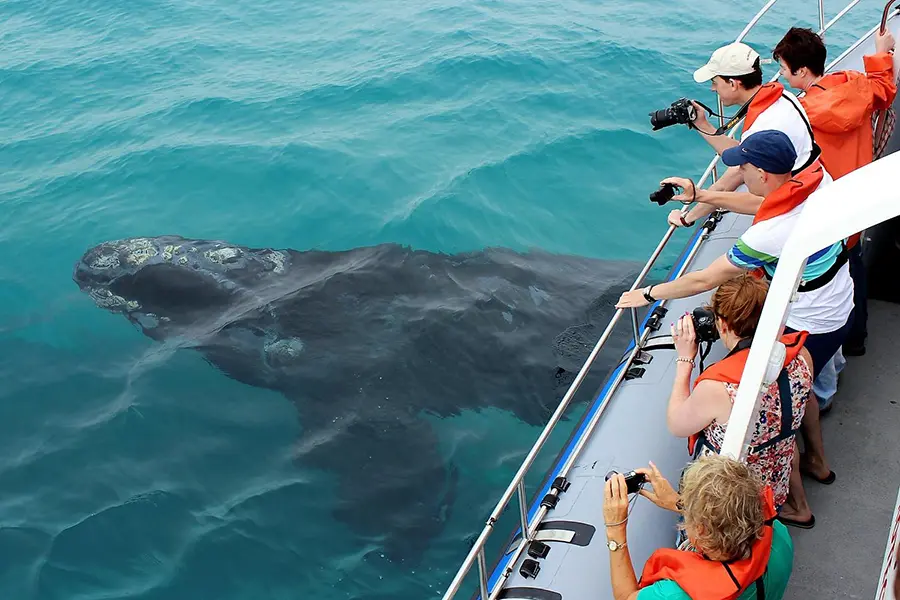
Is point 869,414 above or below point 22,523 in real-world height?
above

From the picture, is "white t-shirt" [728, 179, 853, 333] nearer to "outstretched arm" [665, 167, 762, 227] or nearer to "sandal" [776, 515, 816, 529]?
"outstretched arm" [665, 167, 762, 227]

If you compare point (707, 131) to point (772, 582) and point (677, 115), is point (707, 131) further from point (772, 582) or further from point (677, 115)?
point (772, 582)

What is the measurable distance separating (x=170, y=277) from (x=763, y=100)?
6.63m

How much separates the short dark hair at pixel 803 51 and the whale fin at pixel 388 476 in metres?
4.31

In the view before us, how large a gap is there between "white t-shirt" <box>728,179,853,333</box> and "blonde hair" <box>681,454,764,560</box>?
133cm

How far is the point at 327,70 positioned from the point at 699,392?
43.9ft

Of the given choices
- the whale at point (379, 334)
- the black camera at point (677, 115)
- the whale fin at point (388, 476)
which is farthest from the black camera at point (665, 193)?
the whale fin at point (388, 476)

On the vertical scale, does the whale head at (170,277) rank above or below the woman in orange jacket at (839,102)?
below

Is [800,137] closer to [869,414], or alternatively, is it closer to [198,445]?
[869,414]

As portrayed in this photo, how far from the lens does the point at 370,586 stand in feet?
20.9

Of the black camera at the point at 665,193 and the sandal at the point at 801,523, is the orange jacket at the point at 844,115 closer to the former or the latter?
the black camera at the point at 665,193

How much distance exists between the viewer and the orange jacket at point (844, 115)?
16.4 ft

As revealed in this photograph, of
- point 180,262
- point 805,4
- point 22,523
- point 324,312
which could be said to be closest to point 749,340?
point 324,312

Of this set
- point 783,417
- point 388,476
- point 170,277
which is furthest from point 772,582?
point 170,277
